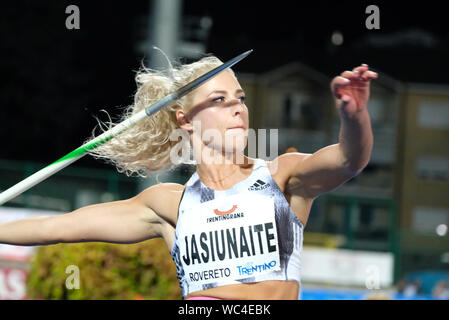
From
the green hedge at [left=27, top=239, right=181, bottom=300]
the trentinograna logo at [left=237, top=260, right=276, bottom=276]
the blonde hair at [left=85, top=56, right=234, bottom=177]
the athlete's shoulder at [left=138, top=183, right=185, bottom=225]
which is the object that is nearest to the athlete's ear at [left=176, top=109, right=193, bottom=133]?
the blonde hair at [left=85, top=56, right=234, bottom=177]

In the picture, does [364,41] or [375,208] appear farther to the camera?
[364,41]

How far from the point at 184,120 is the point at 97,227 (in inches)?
28.0

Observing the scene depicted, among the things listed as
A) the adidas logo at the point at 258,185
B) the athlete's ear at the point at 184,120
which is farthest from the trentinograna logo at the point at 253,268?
the athlete's ear at the point at 184,120

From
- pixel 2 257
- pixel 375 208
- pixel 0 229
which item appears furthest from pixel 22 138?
pixel 0 229

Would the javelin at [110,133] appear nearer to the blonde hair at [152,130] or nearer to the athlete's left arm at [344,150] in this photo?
the blonde hair at [152,130]

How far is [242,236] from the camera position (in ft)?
11.8

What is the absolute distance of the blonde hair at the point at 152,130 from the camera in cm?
412

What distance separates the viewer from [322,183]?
3.53 metres

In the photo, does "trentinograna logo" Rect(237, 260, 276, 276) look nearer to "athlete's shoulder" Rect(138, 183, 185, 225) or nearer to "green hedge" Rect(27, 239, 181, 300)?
"athlete's shoulder" Rect(138, 183, 185, 225)

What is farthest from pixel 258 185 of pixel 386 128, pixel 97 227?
pixel 386 128

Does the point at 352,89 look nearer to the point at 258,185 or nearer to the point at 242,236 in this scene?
the point at 258,185

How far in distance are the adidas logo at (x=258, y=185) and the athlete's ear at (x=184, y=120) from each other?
0.48m
